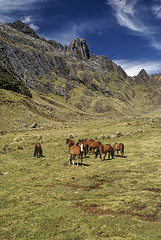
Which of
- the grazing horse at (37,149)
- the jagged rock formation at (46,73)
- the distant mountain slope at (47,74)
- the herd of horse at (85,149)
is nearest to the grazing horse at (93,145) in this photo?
the herd of horse at (85,149)

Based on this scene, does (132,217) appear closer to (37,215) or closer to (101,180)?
(37,215)

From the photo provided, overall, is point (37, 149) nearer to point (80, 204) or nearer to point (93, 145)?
point (93, 145)

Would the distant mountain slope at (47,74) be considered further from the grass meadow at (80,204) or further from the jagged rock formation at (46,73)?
the grass meadow at (80,204)

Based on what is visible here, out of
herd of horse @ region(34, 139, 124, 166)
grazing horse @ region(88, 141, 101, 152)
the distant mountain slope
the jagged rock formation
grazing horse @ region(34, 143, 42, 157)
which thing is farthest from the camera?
the jagged rock formation

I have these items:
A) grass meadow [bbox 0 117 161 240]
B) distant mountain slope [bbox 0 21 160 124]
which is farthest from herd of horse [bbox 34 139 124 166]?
distant mountain slope [bbox 0 21 160 124]

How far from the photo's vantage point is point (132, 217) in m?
7.75

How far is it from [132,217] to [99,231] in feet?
6.66

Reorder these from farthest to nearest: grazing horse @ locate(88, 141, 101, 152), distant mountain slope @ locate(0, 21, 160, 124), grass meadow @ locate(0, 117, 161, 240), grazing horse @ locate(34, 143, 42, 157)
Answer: distant mountain slope @ locate(0, 21, 160, 124)
grazing horse @ locate(88, 141, 101, 152)
grazing horse @ locate(34, 143, 42, 157)
grass meadow @ locate(0, 117, 161, 240)

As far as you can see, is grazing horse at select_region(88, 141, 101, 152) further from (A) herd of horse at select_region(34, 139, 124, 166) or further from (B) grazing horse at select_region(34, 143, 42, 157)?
(B) grazing horse at select_region(34, 143, 42, 157)

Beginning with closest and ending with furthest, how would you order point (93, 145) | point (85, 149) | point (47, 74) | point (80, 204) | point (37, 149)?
point (80, 204), point (37, 149), point (85, 149), point (93, 145), point (47, 74)

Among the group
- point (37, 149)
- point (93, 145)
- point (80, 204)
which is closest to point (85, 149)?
point (93, 145)

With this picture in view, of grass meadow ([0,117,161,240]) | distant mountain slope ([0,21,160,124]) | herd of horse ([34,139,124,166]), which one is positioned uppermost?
distant mountain slope ([0,21,160,124])

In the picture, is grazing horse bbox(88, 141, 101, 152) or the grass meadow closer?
the grass meadow

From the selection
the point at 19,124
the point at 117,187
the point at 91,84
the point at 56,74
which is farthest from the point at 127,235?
the point at 91,84
